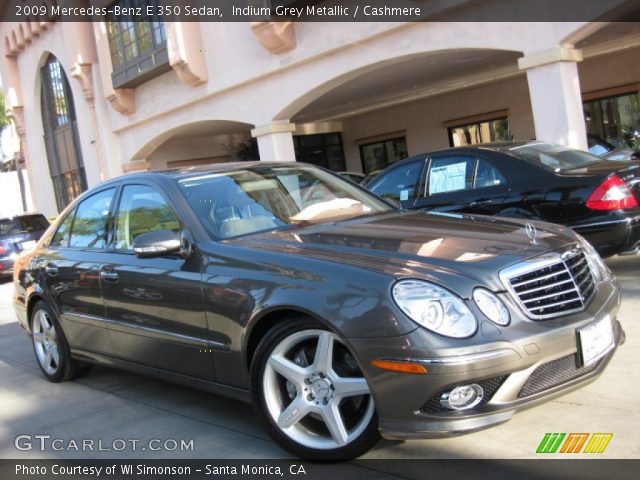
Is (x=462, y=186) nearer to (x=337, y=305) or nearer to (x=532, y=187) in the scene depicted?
(x=532, y=187)

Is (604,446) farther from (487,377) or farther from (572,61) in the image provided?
(572,61)

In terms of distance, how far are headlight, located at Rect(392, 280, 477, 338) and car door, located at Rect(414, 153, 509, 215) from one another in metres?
4.02

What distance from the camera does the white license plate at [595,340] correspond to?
322 cm

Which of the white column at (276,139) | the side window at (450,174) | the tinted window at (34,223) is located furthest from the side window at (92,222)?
the tinted window at (34,223)

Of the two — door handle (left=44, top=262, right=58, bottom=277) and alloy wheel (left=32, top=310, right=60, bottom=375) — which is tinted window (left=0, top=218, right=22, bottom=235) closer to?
alloy wheel (left=32, top=310, right=60, bottom=375)

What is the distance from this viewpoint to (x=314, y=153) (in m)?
24.6

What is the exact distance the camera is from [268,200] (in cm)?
445

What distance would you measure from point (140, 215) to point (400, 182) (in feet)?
12.6

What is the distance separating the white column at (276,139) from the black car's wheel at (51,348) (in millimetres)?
9307

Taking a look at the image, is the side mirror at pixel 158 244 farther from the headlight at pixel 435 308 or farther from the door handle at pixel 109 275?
the headlight at pixel 435 308

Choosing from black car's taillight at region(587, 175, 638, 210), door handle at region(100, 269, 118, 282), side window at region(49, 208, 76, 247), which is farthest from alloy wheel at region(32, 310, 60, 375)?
black car's taillight at region(587, 175, 638, 210)

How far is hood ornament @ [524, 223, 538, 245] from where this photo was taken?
3.59 metres

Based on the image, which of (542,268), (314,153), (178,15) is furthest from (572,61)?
(314,153)

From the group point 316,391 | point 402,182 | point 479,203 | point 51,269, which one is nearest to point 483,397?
point 316,391
